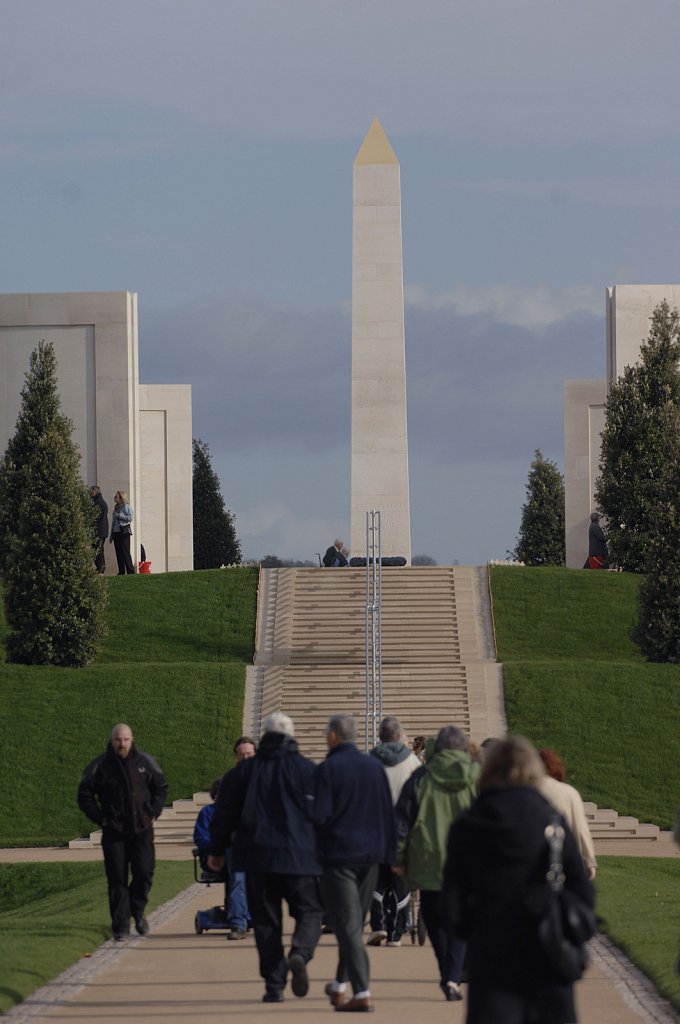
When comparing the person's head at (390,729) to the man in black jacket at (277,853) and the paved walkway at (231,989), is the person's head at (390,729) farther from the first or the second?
the paved walkway at (231,989)

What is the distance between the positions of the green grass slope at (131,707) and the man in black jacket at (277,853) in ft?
50.1

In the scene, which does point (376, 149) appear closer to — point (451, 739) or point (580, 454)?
point (580, 454)

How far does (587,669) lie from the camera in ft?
102

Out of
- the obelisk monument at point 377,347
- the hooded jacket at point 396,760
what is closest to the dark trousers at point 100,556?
the obelisk monument at point 377,347

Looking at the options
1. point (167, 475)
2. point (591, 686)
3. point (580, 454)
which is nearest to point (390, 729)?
point (591, 686)

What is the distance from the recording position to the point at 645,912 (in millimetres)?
15508

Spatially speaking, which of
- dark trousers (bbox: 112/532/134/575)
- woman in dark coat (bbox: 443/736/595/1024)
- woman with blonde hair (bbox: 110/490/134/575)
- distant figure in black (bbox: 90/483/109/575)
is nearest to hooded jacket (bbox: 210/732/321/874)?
woman in dark coat (bbox: 443/736/595/1024)

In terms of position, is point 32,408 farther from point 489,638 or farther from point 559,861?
point 559,861

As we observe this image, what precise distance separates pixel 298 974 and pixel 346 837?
0.91 metres

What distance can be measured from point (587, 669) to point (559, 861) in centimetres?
2482

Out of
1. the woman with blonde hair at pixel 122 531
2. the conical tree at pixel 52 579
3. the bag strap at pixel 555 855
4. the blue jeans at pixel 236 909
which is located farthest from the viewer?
the woman with blonde hair at pixel 122 531

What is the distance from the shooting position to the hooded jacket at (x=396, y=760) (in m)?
12.5

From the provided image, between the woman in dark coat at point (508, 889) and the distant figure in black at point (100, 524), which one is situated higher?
the distant figure in black at point (100, 524)

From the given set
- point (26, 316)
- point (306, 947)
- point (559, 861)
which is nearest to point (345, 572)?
point (26, 316)
